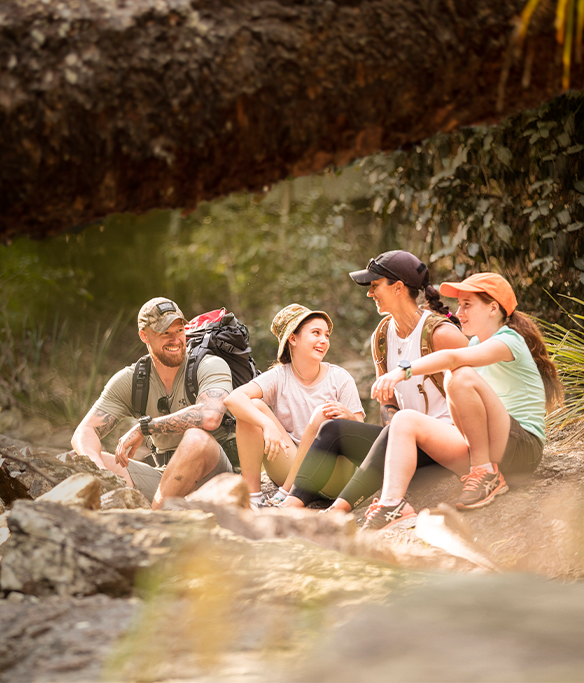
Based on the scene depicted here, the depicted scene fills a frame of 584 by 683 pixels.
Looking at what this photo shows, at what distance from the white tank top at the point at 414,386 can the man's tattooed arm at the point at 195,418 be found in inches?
36.5

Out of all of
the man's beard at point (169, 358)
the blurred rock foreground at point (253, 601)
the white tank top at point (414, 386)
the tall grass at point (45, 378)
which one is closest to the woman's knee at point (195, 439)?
the man's beard at point (169, 358)

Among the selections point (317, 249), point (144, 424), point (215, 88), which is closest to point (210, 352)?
point (144, 424)

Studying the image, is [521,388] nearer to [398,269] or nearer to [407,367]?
[407,367]

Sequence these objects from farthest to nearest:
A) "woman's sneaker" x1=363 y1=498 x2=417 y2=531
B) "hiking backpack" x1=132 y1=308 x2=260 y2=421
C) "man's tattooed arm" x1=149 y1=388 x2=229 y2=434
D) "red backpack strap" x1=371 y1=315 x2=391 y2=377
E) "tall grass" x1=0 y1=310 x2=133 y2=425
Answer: "tall grass" x1=0 y1=310 x2=133 y2=425 → "hiking backpack" x1=132 y1=308 x2=260 y2=421 → "red backpack strap" x1=371 y1=315 x2=391 y2=377 → "man's tattooed arm" x1=149 y1=388 x2=229 y2=434 → "woman's sneaker" x1=363 y1=498 x2=417 y2=531

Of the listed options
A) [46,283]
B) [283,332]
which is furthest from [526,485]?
[46,283]

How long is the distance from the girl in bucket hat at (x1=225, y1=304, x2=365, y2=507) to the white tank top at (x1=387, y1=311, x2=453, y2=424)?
0.26 m

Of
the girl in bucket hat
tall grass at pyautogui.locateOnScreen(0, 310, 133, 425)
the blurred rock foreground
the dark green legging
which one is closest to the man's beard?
the girl in bucket hat

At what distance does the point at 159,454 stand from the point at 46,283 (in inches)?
210

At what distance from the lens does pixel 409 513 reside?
112 inches

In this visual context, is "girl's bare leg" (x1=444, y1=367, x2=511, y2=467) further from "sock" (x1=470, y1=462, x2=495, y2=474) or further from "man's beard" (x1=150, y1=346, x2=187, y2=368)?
"man's beard" (x1=150, y1=346, x2=187, y2=368)

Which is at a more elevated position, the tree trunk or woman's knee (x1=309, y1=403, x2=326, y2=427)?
the tree trunk

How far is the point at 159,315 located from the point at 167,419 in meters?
0.58

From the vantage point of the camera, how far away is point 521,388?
3.05 meters

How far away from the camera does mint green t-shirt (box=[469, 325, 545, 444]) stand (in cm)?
300
